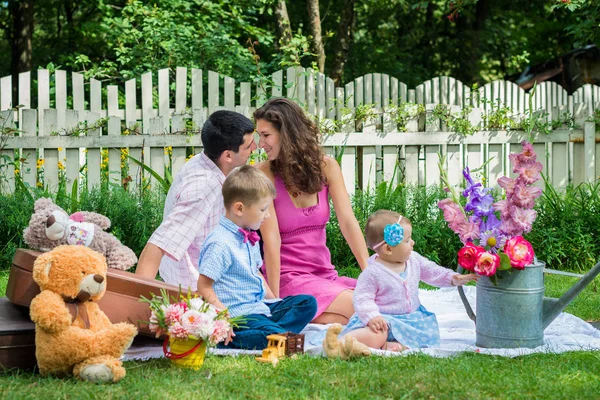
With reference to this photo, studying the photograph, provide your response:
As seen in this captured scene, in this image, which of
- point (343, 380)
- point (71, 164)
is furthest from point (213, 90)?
point (343, 380)

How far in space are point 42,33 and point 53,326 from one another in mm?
16545

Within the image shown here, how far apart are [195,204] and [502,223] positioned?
1.55 m

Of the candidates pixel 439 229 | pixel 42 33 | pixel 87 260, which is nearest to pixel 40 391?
pixel 87 260

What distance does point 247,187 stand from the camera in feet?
12.2

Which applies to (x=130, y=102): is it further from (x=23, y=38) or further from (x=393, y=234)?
(x=23, y=38)

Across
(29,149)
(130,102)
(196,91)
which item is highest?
(196,91)

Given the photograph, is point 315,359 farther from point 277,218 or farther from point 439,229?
point 439,229

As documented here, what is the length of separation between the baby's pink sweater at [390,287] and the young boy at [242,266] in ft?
0.85

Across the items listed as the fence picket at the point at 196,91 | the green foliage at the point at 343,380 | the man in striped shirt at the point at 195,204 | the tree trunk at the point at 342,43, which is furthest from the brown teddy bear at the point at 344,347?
the tree trunk at the point at 342,43

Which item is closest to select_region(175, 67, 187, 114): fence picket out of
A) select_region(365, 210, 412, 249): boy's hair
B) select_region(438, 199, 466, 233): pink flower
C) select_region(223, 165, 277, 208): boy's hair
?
select_region(223, 165, 277, 208): boy's hair

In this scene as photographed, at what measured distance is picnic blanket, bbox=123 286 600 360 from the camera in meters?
3.68

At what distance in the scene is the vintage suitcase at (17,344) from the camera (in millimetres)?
3289

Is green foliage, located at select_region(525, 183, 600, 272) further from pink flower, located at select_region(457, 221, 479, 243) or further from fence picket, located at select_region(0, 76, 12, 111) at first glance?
fence picket, located at select_region(0, 76, 12, 111)

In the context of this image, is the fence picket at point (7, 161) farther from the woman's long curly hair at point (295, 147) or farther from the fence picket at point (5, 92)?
the woman's long curly hair at point (295, 147)
